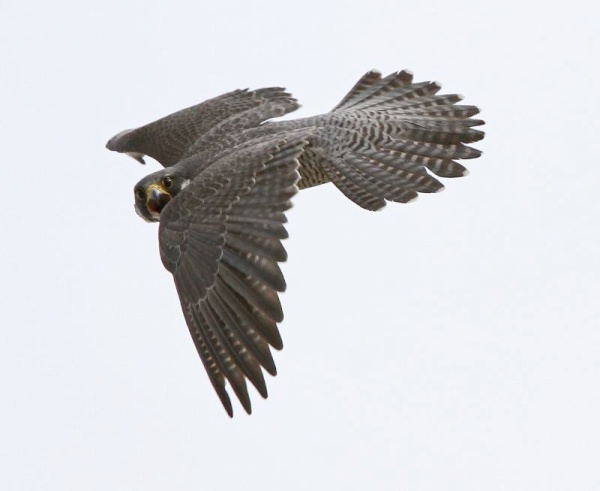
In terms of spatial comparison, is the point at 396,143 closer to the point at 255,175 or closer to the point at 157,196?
the point at 255,175

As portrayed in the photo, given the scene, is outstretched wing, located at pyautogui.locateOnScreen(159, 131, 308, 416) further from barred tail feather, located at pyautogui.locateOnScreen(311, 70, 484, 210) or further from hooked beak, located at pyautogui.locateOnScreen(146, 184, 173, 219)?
hooked beak, located at pyautogui.locateOnScreen(146, 184, 173, 219)

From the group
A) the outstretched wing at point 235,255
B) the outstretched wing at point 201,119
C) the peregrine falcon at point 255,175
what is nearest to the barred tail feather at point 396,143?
the peregrine falcon at point 255,175

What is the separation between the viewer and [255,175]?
11.0m

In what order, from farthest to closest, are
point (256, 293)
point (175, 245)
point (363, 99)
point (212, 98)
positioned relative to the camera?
point (212, 98) → point (363, 99) → point (175, 245) → point (256, 293)

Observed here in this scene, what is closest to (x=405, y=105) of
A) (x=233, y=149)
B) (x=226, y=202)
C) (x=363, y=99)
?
(x=363, y=99)

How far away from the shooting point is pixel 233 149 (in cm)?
1196

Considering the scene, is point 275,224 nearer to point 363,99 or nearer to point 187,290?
point 187,290

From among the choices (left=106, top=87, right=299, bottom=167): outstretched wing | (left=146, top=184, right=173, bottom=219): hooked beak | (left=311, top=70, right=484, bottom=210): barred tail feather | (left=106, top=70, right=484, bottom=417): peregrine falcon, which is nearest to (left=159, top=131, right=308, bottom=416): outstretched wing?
(left=106, top=70, right=484, bottom=417): peregrine falcon

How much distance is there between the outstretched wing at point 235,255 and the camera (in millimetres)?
10148

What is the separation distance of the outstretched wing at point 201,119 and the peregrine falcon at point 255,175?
12 millimetres

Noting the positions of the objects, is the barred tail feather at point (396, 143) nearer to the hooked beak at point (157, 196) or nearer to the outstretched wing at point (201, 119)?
the outstretched wing at point (201, 119)

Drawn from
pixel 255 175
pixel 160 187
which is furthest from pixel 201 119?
pixel 255 175

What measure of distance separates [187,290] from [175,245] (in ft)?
1.35

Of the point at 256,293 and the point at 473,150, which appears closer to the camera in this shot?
the point at 256,293
